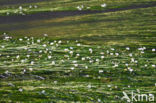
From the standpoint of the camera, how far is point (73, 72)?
8711mm

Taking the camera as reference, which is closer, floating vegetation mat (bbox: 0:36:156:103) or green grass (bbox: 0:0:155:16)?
floating vegetation mat (bbox: 0:36:156:103)

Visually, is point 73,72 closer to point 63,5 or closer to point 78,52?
point 78,52

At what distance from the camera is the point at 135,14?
1420 centimetres

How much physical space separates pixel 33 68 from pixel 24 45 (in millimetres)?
2098

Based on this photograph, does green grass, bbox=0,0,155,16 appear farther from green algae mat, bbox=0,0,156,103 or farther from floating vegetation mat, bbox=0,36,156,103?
floating vegetation mat, bbox=0,36,156,103

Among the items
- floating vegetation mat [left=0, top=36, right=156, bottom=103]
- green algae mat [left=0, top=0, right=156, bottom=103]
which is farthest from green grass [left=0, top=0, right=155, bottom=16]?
floating vegetation mat [left=0, top=36, right=156, bottom=103]

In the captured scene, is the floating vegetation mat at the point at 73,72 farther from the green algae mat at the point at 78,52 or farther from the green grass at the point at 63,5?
the green grass at the point at 63,5

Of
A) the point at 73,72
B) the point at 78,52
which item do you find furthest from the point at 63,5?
the point at 73,72

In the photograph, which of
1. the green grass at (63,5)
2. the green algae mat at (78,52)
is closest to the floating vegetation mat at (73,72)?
the green algae mat at (78,52)

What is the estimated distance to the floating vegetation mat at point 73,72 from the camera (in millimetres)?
7570

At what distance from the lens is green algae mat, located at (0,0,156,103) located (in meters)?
7.65

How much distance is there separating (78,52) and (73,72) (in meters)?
1.41

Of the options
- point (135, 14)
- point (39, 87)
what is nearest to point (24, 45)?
point (39, 87)

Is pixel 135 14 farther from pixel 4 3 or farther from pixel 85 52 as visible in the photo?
pixel 4 3
